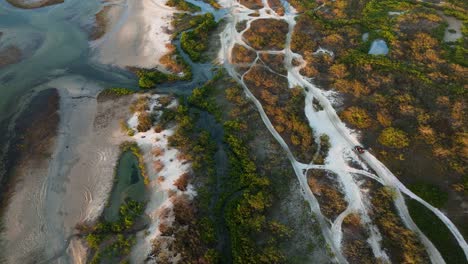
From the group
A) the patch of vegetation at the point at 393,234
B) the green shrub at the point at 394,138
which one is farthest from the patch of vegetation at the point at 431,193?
the green shrub at the point at 394,138

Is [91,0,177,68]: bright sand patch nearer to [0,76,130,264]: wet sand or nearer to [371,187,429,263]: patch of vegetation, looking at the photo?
[0,76,130,264]: wet sand

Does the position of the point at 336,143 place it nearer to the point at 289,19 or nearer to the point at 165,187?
the point at 165,187

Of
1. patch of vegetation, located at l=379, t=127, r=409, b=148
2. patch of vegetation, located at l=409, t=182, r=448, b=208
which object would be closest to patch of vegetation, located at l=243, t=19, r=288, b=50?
patch of vegetation, located at l=379, t=127, r=409, b=148

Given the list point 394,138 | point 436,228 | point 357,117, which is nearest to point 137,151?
point 357,117

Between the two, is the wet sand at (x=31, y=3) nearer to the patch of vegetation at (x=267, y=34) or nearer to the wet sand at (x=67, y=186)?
the wet sand at (x=67, y=186)

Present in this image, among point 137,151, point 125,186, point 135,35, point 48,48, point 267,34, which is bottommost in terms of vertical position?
point 125,186

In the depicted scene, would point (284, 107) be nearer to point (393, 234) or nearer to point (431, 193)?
point (431, 193)
